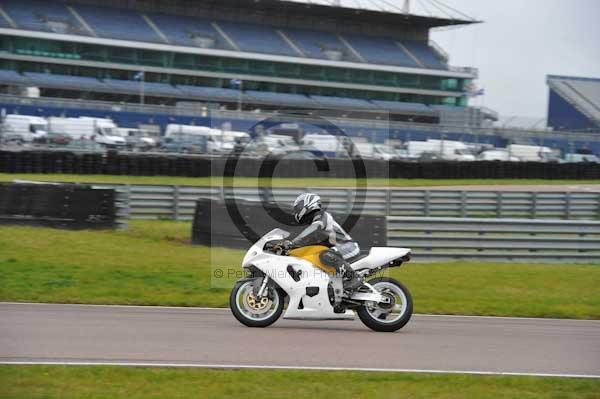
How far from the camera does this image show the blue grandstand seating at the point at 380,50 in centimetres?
6719

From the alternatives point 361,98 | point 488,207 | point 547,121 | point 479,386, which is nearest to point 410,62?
point 361,98

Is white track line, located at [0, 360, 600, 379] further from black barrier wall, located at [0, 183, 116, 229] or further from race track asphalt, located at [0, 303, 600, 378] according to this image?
black barrier wall, located at [0, 183, 116, 229]

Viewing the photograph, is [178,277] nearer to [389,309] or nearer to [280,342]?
[389,309]

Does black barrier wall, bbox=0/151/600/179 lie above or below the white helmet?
above

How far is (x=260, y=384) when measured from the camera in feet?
21.5

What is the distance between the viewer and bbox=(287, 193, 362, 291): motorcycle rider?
9.28 meters

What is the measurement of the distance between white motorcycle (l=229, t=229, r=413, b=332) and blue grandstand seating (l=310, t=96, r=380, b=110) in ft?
173

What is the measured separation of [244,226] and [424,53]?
56948mm

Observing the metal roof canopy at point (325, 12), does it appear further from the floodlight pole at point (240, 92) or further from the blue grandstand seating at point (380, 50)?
the floodlight pole at point (240, 92)

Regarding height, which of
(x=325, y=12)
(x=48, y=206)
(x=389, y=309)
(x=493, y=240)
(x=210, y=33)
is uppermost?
(x=325, y=12)

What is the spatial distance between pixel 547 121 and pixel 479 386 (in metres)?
40.6

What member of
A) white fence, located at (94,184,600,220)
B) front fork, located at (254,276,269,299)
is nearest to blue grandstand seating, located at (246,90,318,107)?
white fence, located at (94,184,600,220)

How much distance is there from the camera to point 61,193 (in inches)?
691

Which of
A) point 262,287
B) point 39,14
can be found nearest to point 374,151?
point 262,287
